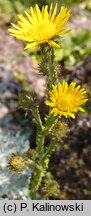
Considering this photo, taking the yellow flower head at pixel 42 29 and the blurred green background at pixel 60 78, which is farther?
the blurred green background at pixel 60 78

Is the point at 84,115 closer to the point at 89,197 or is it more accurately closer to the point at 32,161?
the point at 89,197

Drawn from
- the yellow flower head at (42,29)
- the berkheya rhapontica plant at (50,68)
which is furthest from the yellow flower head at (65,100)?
the yellow flower head at (42,29)

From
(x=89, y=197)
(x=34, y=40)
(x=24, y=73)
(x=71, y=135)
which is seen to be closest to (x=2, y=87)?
(x=24, y=73)

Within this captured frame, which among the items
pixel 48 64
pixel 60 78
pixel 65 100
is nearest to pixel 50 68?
pixel 48 64

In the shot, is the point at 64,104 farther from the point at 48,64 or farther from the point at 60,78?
the point at 60,78

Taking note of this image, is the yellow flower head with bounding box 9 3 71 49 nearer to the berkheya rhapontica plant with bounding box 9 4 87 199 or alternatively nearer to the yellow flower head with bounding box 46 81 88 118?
the berkheya rhapontica plant with bounding box 9 4 87 199

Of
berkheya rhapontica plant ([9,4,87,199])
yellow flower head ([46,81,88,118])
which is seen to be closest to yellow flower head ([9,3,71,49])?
berkheya rhapontica plant ([9,4,87,199])

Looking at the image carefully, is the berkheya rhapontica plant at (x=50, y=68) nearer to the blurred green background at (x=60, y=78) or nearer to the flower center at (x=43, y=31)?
the flower center at (x=43, y=31)
